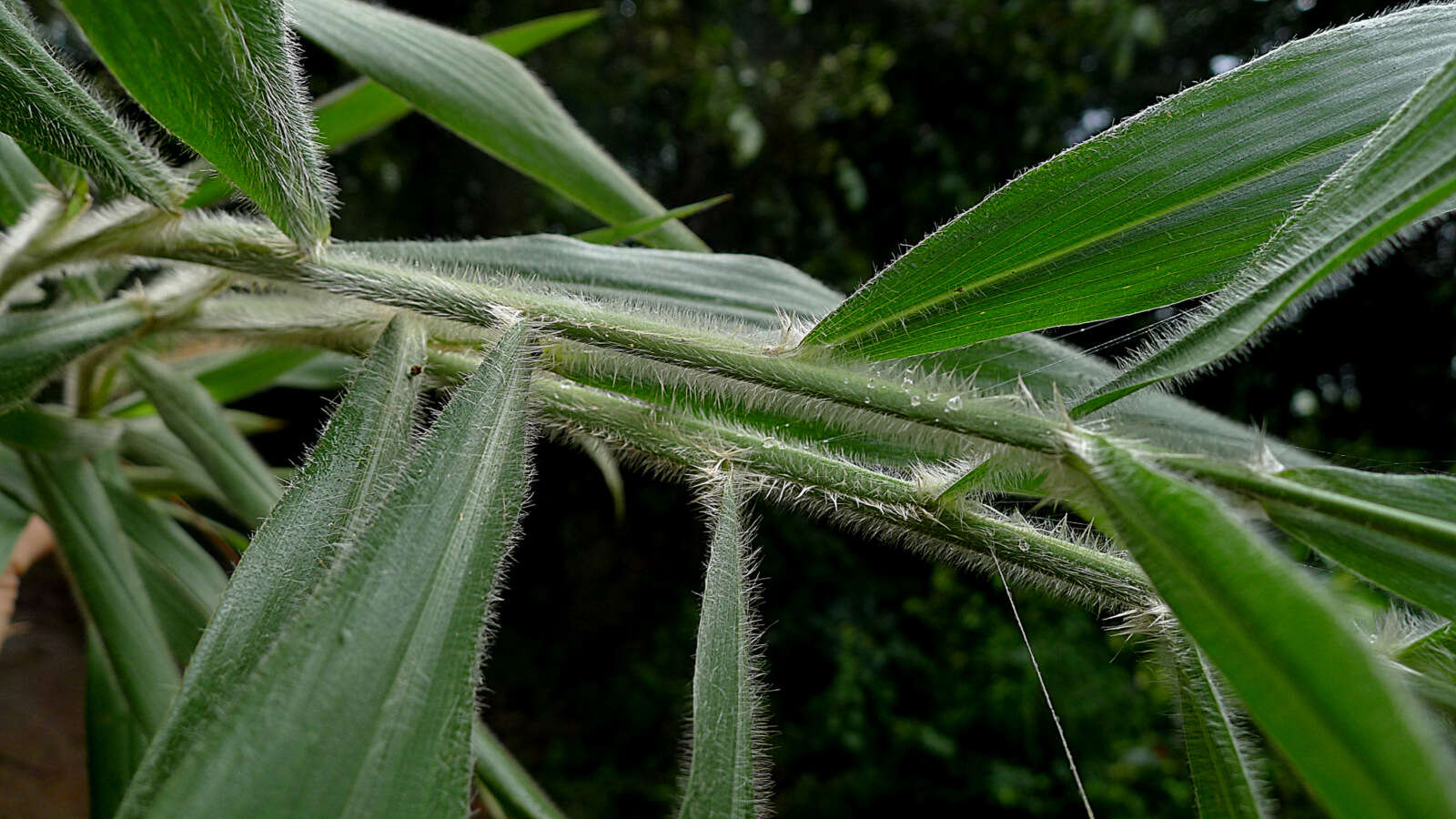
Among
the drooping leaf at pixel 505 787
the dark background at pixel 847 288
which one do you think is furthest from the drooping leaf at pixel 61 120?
the dark background at pixel 847 288

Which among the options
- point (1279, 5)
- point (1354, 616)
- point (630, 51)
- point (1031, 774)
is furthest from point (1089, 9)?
point (1354, 616)

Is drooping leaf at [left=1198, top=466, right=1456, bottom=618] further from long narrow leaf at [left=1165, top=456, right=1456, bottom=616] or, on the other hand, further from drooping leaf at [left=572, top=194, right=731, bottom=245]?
drooping leaf at [left=572, top=194, right=731, bottom=245]

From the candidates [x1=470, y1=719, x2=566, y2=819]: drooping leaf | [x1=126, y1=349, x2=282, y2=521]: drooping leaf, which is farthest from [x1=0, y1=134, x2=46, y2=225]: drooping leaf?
[x1=470, y1=719, x2=566, y2=819]: drooping leaf

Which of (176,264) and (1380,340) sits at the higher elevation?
(1380,340)

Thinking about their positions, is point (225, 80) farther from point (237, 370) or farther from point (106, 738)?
point (237, 370)

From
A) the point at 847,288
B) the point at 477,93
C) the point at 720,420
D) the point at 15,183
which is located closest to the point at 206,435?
the point at 15,183

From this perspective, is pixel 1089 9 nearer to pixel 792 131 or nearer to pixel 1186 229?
pixel 792 131
